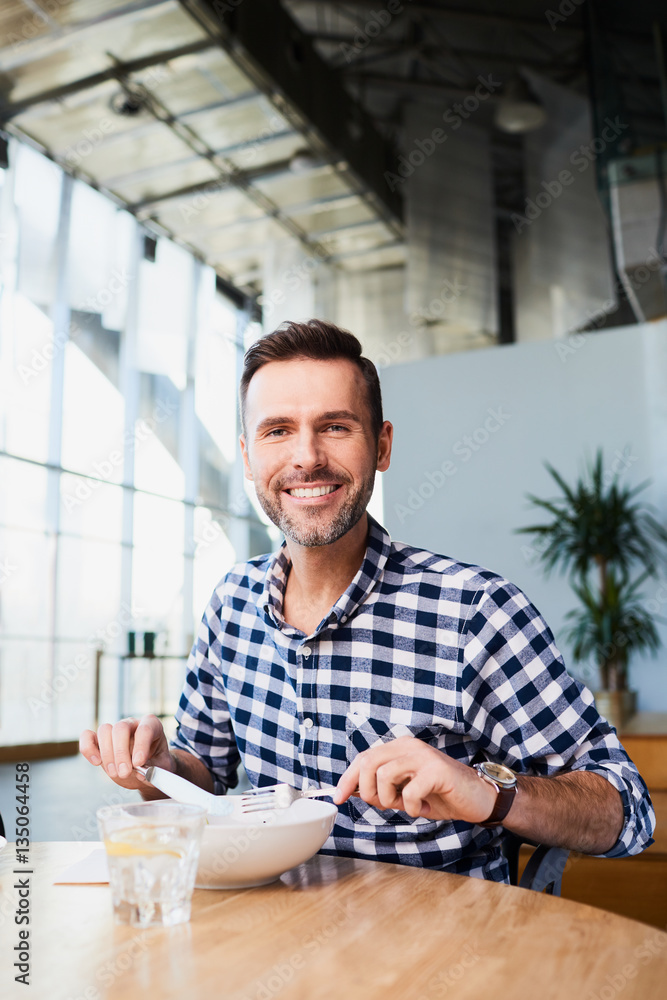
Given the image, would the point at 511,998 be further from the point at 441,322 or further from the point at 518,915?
the point at 441,322

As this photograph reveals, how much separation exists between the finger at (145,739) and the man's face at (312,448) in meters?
0.36

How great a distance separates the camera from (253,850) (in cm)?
74

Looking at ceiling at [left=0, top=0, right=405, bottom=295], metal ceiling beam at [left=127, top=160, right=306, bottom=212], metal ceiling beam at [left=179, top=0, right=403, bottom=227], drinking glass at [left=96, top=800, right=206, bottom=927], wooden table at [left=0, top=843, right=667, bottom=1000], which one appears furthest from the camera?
metal ceiling beam at [left=127, top=160, right=306, bottom=212]

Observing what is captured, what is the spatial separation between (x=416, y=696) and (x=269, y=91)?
615cm

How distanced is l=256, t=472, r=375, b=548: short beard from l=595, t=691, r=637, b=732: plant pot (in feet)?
12.0

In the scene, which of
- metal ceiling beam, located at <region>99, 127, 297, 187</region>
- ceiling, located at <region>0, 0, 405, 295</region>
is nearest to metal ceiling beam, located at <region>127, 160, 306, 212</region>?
ceiling, located at <region>0, 0, 405, 295</region>

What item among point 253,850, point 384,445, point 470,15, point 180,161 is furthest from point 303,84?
point 253,850

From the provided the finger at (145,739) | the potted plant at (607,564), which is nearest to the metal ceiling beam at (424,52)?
the potted plant at (607,564)

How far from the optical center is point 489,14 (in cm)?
734

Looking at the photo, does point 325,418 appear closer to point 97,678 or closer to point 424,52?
point 97,678

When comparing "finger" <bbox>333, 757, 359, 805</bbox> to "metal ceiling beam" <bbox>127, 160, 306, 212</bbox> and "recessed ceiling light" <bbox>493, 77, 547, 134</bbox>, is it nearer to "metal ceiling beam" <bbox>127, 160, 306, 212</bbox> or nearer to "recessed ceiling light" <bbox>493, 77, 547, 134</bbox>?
"metal ceiling beam" <bbox>127, 160, 306, 212</bbox>

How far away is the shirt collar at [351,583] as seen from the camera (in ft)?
3.93

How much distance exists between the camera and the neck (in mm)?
1277

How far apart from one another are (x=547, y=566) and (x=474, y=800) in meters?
5.14
